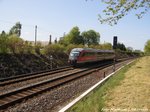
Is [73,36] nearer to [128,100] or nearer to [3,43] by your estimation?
[3,43]

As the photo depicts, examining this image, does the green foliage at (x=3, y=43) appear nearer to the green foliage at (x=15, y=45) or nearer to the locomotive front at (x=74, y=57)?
the green foliage at (x=15, y=45)

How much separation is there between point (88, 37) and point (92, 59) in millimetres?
93254

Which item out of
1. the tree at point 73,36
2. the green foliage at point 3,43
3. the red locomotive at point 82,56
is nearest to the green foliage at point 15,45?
the green foliage at point 3,43

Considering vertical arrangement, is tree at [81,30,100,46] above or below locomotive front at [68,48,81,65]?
above

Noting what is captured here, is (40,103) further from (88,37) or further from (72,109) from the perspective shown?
(88,37)

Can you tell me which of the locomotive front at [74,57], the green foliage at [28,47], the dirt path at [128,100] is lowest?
the dirt path at [128,100]

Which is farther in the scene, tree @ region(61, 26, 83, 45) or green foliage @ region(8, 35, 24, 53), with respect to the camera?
tree @ region(61, 26, 83, 45)

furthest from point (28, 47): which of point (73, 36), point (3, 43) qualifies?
point (73, 36)

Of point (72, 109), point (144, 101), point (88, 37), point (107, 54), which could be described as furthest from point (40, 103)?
point (88, 37)

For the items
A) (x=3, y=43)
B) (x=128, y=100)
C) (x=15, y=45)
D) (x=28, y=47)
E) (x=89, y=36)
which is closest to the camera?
(x=128, y=100)

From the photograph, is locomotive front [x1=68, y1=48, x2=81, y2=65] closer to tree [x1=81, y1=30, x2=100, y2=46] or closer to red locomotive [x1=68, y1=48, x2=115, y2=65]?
red locomotive [x1=68, y1=48, x2=115, y2=65]

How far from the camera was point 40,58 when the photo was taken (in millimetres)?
33688

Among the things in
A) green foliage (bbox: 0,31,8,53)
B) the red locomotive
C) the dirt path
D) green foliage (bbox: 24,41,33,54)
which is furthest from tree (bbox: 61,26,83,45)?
the dirt path

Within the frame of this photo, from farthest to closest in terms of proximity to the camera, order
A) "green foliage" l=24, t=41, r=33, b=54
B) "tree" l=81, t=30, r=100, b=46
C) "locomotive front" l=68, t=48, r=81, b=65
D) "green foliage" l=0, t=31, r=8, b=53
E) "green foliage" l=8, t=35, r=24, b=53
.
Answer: "tree" l=81, t=30, r=100, b=46
"locomotive front" l=68, t=48, r=81, b=65
"green foliage" l=24, t=41, r=33, b=54
"green foliage" l=8, t=35, r=24, b=53
"green foliage" l=0, t=31, r=8, b=53
